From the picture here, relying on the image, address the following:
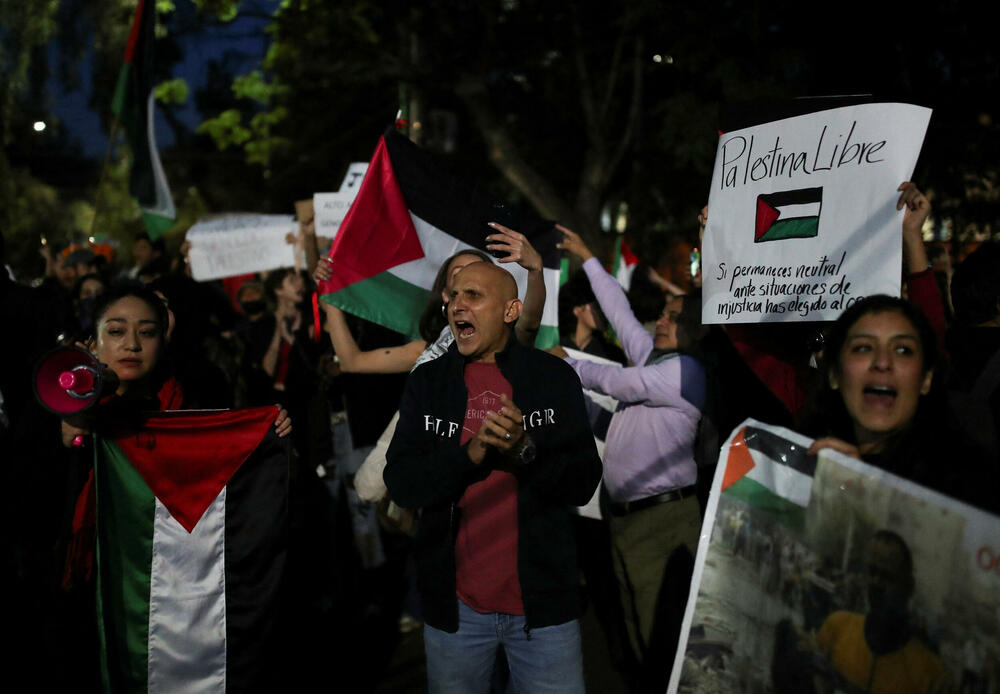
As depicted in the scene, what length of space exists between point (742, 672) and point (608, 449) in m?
2.35

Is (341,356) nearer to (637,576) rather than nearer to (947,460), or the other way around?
(637,576)

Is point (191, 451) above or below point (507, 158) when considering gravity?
below

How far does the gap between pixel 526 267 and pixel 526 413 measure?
109 centimetres

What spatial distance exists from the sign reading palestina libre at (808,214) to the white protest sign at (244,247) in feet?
21.2

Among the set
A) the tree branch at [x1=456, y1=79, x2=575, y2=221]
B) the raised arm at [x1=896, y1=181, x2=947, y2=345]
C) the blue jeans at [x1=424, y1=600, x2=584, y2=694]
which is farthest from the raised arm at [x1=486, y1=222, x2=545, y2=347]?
the tree branch at [x1=456, y1=79, x2=575, y2=221]

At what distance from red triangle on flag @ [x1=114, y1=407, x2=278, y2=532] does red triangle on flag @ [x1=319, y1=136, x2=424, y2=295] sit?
0.94m

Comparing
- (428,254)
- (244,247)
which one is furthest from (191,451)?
(244,247)

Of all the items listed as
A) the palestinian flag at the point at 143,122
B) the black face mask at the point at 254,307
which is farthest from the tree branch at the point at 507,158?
the black face mask at the point at 254,307

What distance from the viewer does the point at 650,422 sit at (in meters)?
4.52

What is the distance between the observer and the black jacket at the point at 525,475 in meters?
3.13

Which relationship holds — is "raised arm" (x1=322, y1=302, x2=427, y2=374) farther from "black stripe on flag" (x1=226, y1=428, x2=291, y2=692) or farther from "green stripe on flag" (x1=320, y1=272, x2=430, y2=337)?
"black stripe on flag" (x1=226, y1=428, x2=291, y2=692)

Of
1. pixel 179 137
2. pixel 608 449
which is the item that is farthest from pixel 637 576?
pixel 179 137

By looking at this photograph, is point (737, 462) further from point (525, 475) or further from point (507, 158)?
point (507, 158)

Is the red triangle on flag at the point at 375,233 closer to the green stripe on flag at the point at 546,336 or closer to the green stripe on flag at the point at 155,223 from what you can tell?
the green stripe on flag at the point at 546,336
